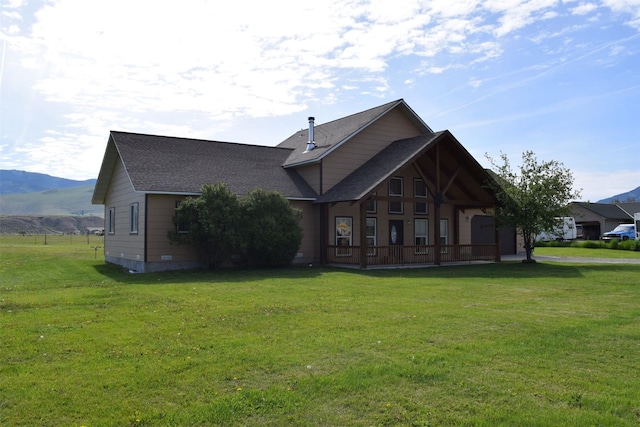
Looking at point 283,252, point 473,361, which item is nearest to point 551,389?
point 473,361

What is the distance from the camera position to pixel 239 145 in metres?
27.2

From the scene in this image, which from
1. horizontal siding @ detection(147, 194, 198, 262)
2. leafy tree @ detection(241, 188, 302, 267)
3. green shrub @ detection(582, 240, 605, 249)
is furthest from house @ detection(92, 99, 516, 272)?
green shrub @ detection(582, 240, 605, 249)

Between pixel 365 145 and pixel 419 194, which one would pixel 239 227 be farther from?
pixel 419 194

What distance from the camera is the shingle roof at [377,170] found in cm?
2169

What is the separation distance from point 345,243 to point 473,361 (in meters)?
17.9

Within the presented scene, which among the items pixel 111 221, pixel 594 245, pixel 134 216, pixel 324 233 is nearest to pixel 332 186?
pixel 324 233

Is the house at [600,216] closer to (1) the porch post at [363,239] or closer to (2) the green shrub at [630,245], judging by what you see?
(2) the green shrub at [630,245]

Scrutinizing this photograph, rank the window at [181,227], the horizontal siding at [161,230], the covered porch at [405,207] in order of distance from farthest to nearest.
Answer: the covered porch at [405,207] < the horizontal siding at [161,230] < the window at [181,227]

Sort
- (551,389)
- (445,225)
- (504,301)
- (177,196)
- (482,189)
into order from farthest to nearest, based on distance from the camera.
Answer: (445,225) < (482,189) < (177,196) < (504,301) < (551,389)

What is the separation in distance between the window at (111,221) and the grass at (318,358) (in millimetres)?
12718

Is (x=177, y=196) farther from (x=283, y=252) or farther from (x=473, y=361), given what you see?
(x=473, y=361)

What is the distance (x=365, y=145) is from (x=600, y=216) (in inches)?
1660

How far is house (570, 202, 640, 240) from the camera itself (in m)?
56.8

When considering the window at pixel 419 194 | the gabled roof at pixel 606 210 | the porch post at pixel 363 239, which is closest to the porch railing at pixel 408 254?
the porch post at pixel 363 239
